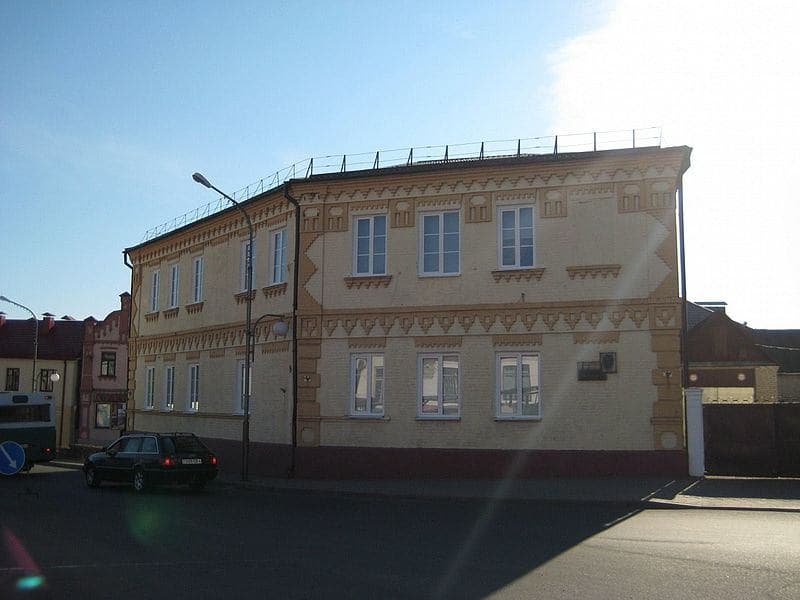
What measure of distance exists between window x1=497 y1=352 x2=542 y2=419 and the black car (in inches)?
299

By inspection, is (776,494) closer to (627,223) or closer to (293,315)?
(627,223)

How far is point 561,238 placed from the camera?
2183 cm

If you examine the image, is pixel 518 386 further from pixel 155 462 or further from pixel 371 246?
pixel 155 462

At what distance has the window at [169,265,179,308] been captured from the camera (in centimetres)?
3200

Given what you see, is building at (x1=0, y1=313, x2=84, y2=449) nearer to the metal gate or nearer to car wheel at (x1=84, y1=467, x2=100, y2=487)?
car wheel at (x1=84, y1=467, x2=100, y2=487)

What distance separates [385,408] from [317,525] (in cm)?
882

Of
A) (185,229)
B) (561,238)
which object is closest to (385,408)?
(561,238)

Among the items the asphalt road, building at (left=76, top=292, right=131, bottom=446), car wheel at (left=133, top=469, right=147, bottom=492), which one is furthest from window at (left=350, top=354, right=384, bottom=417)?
building at (left=76, top=292, right=131, bottom=446)

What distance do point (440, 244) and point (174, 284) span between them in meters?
13.4

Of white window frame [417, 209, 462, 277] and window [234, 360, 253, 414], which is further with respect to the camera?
window [234, 360, 253, 414]

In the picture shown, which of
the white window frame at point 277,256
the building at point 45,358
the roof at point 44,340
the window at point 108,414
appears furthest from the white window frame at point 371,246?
the roof at point 44,340

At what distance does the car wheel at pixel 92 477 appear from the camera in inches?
884

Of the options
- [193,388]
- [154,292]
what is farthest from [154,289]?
[193,388]

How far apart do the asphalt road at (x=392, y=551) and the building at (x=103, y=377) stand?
4073cm
